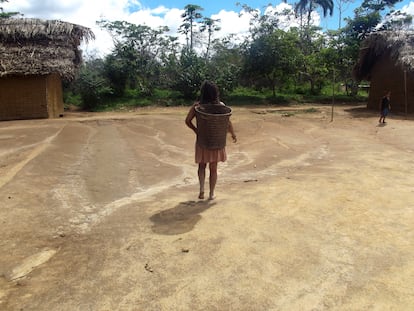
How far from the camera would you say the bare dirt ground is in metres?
2.53

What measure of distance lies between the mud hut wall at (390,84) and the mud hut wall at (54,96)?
13492 millimetres

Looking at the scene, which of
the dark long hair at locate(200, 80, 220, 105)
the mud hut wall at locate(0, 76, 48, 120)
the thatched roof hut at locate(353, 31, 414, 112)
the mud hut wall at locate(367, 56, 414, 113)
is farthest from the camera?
the mud hut wall at locate(367, 56, 414, 113)

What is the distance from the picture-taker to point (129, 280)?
2.72m

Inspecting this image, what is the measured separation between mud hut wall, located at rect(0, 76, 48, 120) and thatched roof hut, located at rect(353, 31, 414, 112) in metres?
13.3

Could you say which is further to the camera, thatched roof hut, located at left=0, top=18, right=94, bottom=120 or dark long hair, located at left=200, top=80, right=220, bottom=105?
thatched roof hut, located at left=0, top=18, right=94, bottom=120

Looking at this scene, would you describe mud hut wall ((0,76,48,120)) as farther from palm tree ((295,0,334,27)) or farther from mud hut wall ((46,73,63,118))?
palm tree ((295,0,334,27))

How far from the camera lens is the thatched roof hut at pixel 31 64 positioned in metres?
13.6

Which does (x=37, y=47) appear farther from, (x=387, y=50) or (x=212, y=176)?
(x=387, y=50)

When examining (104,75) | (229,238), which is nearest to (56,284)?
(229,238)

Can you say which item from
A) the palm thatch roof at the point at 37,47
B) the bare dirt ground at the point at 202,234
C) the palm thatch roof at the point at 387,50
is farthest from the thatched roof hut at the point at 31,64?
the palm thatch roof at the point at 387,50

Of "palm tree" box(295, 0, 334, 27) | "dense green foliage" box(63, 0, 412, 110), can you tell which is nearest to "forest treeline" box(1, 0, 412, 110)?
"dense green foliage" box(63, 0, 412, 110)

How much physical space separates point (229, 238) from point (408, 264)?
4.58ft

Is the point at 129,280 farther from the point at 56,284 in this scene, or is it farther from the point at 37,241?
the point at 37,241

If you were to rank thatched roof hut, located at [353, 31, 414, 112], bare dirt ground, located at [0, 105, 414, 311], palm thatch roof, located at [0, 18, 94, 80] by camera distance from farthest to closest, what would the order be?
thatched roof hut, located at [353, 31, 414, 112] → palm thatch roof, located at [0, 18, 94, 80] → bare dirt ground, located at [0, 105, 414, 311]
